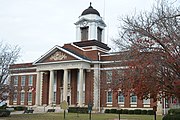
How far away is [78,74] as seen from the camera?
56406 mm

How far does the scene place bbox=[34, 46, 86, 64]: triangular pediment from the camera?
2153 inches

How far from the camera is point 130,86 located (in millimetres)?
24766

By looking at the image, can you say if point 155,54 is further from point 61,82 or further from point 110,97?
point 61,82

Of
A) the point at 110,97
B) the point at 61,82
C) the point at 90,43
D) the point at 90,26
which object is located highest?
the point at 90,26

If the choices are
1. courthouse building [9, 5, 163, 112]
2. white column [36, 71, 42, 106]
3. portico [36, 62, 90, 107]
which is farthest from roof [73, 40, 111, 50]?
white column [36, 71, 42, 106]

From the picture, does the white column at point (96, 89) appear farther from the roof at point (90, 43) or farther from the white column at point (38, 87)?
the white column at point (38, 87)

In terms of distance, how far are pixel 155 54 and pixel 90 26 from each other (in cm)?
4055

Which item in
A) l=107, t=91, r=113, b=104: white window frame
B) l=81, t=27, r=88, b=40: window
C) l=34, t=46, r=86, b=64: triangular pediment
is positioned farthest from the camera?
l=81, t=27, r=88, b=40: window

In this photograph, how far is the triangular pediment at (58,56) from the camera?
5469 cm

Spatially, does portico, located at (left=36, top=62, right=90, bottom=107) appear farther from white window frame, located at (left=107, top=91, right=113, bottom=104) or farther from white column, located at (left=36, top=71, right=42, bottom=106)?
white window frame, located at (left=107, top=91, right=113, bottom=104)

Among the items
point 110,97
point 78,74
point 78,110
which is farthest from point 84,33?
point 78,110

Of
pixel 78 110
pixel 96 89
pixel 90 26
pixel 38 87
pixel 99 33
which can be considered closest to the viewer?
pixel 78 110

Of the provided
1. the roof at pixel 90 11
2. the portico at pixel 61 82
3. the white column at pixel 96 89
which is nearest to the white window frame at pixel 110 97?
the white column at pixel 96 89

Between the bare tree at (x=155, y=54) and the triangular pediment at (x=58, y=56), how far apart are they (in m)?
31.0
